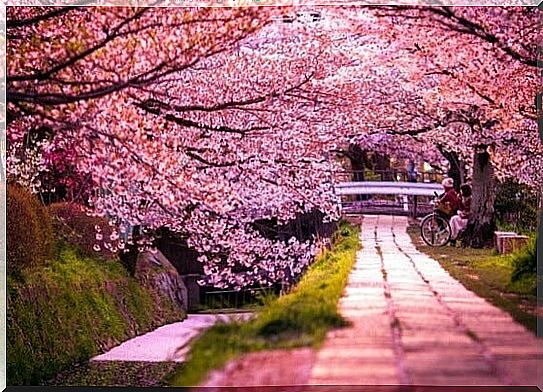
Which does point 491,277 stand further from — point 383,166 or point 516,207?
point 383,166

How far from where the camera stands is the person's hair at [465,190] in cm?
482

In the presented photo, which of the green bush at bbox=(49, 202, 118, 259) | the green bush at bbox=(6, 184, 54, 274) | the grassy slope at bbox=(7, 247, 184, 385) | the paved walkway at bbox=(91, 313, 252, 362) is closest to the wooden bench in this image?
the paved walkway at bbox=(91, 313, 252, 362)

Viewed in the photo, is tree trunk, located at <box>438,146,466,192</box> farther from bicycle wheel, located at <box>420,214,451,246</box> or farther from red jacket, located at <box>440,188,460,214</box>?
bicycle wheel, located at <box>420,214,451,246</box>

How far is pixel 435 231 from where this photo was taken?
486 centimetres

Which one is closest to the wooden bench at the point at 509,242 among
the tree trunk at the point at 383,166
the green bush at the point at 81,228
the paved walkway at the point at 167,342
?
the tree trunk at the point at 383,166

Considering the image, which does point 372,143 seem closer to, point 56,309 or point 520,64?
point 520,64

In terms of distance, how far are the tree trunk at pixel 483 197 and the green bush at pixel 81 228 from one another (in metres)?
1.83

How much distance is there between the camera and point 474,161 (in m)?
4.79

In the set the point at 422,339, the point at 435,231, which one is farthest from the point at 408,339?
the point at 435,231

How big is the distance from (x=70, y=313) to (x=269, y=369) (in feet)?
3.61

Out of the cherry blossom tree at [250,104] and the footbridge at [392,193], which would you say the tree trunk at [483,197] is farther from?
the footbridge at [392,193]

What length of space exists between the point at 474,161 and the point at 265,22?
1276 mm

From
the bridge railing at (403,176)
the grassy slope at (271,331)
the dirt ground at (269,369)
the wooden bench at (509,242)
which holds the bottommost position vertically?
the dirt ground at (269,369)

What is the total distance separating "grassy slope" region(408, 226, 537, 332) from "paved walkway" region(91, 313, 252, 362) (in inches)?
42.2
